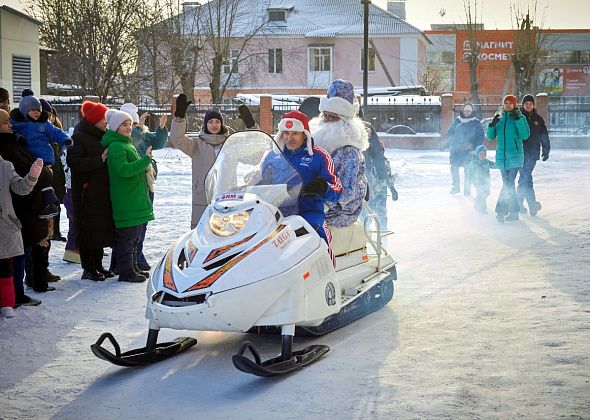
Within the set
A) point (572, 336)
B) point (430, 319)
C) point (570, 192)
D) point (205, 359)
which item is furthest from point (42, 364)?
point (570, 192)

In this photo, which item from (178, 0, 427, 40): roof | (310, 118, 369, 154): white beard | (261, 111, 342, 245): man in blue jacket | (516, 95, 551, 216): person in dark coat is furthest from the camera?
(178, 0, 427, 40): roof

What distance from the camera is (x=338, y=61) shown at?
6159 cm

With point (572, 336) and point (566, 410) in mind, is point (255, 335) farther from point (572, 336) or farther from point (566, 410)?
point (566, 410)

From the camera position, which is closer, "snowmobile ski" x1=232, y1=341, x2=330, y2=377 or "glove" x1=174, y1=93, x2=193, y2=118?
"snowmobile ski" x1=232, y1=341, x2=330, y2=377

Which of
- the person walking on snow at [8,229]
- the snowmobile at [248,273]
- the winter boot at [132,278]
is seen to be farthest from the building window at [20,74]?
the snowmobile at [248,273]

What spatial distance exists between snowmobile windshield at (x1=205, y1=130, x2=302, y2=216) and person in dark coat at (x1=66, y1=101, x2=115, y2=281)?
2.69 metres

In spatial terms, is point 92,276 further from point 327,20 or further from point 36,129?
point 327,20

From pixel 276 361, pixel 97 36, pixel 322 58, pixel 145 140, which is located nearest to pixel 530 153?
pixel 145 140

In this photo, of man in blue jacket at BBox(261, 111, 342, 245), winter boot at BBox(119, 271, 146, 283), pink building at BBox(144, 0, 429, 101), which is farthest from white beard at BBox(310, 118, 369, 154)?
pink building at BBox(144, 0, 429, 101)

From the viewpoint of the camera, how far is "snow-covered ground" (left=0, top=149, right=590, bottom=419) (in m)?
5.71

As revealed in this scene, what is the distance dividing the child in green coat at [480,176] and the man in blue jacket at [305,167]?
8.97 m

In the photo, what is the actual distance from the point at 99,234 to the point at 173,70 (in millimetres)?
Result: 24838

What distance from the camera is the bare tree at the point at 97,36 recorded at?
28.2 m

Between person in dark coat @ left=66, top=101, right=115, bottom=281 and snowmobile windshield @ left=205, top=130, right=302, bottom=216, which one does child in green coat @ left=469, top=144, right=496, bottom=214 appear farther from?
snowmobile windshield @ left=205, top=130, right=302, bottom=216
